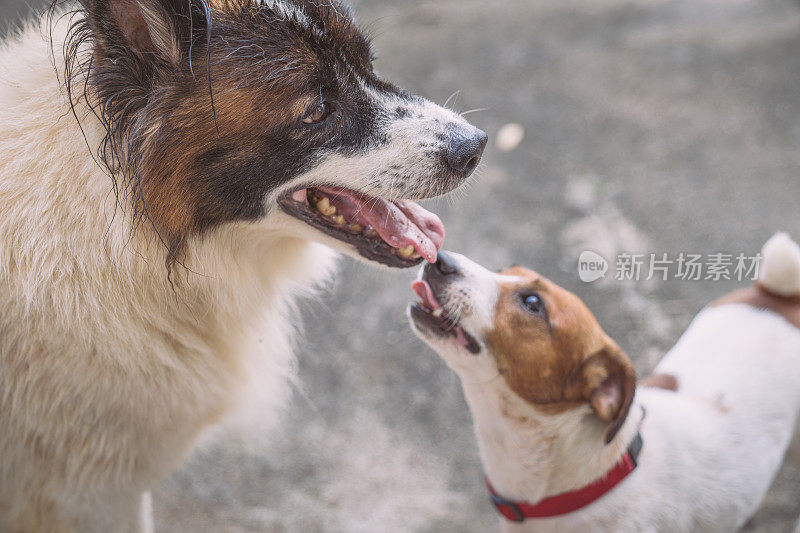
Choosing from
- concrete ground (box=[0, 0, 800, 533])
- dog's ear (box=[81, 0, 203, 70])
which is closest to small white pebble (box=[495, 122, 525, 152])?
concrete ground (box=[0, 0, 800, 533])

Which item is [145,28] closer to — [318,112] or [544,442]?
[318,112]

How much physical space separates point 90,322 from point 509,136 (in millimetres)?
3601

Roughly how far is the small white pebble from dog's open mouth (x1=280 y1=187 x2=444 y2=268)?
9.43ft

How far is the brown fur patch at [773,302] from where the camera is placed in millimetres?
2627

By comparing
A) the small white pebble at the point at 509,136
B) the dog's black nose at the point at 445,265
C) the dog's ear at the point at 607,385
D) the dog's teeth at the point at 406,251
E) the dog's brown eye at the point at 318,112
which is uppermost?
the dog's brown eye at the point at 318,112

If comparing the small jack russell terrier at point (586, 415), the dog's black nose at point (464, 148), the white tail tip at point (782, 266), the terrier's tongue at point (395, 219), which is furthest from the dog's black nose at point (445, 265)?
the white tail tip at point (782, 266)

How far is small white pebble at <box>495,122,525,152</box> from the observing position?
472cm

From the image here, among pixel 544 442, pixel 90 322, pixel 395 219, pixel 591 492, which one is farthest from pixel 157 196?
pixel 591 492

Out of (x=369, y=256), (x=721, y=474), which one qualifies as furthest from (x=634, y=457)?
(x=369, y=256)

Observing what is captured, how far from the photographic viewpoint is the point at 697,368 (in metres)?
2.66

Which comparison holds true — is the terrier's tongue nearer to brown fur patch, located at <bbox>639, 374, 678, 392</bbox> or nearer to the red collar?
the red collar

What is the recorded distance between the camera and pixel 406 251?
196 cm

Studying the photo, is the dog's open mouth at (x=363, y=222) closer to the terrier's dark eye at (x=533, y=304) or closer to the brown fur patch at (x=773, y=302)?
the terrier's dark eye at (x=533, y=304)

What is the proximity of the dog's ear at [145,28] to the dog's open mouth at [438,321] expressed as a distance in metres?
1.12
